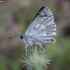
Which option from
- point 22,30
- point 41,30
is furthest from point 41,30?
point 22,30

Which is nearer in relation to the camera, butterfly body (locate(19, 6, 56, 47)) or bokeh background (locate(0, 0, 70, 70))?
butterfly body (locate(19, 6, 56, 47))

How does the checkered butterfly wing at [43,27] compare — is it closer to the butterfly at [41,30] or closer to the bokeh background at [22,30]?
the butterfly at [41,30]

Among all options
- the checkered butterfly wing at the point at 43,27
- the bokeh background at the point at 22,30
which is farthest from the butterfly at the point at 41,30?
the bokeh background at the point at 22,30

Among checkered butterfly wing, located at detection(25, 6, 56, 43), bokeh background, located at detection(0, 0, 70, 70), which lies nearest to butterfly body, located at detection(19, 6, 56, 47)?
checkered butterfly wing, located at detection(25, 6, 56, 43)

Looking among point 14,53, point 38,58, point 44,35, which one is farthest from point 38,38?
point 14,53

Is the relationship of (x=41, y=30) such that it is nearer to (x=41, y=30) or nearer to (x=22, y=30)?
(x=41, y=30)

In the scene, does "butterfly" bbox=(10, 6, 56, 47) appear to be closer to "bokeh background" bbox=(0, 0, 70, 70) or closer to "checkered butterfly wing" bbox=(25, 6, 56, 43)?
"checkered butterfly wing" bbox=(25, 6, 56, 43)

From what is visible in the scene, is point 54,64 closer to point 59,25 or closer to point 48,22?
point 59,25
